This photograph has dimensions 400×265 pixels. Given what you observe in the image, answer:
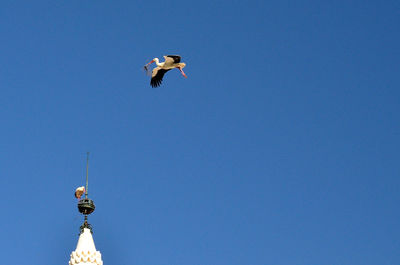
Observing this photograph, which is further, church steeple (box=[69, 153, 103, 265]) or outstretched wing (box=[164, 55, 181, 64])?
church steeple (box=[69, 153, 103, 265])

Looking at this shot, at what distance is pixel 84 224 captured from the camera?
57.1 metres

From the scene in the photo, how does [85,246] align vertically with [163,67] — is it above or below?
below

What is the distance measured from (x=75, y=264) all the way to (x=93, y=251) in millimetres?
1436

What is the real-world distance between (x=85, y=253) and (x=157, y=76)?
1227 cm

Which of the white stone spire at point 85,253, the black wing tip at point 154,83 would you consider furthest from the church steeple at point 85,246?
the black wing tip at point 154,83

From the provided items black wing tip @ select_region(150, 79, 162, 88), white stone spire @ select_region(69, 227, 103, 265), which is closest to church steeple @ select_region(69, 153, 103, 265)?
white stone spire @ select_region(69, 227, 103, 265)

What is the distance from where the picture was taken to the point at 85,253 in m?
55.1

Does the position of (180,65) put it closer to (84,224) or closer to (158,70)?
(158,70)

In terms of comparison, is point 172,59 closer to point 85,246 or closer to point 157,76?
point 157,76

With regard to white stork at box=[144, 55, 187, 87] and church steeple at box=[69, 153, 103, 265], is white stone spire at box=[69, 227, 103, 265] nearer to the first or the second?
church steeple at box=[69, 153, 103, 265]

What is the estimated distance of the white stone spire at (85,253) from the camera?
5488cm

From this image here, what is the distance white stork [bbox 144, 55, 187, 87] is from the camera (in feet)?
164

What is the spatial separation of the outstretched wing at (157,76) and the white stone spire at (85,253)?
1133cm

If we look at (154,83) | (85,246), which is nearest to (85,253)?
(85,246)
